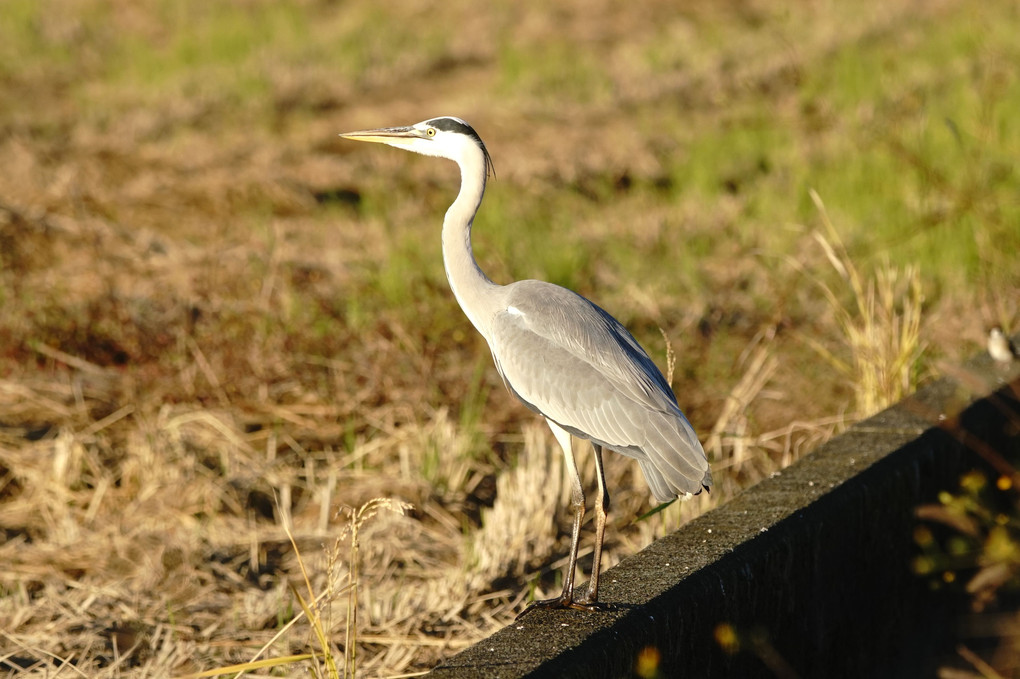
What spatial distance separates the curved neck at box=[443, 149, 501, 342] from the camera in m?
3.30

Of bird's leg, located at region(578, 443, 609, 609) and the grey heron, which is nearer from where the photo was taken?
bird's leg, located at region(578, 443, 609, 609)

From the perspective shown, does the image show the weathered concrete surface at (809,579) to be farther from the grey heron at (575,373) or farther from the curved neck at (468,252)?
the curved neck at (468,252)

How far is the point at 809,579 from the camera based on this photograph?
124 inches

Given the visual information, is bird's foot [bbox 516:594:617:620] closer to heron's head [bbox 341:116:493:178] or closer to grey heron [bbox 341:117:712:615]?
grey heron [bbox 341:117:712:615]

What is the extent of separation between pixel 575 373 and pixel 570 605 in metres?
0.63

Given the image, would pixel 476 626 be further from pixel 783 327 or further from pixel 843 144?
pixel 843 144

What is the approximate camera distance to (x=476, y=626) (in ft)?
11.9

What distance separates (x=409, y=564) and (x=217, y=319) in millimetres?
2605

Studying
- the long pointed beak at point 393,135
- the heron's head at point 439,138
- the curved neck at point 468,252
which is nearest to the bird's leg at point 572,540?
the curved neck at point 468,252

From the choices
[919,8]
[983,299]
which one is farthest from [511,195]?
[919,8]

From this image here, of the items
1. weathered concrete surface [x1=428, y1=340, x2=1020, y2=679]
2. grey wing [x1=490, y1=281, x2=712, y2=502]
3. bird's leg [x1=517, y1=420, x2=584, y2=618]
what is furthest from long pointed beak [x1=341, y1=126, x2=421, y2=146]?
weathered concrete surface [x1=428, y1=340, x2=1020, y2=679]

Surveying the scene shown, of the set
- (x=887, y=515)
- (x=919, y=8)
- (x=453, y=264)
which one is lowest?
(x=919, y=8)

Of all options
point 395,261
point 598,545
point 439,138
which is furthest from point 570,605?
point 395,261

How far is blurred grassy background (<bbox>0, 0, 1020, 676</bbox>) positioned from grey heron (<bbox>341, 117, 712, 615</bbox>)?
2.04ft
